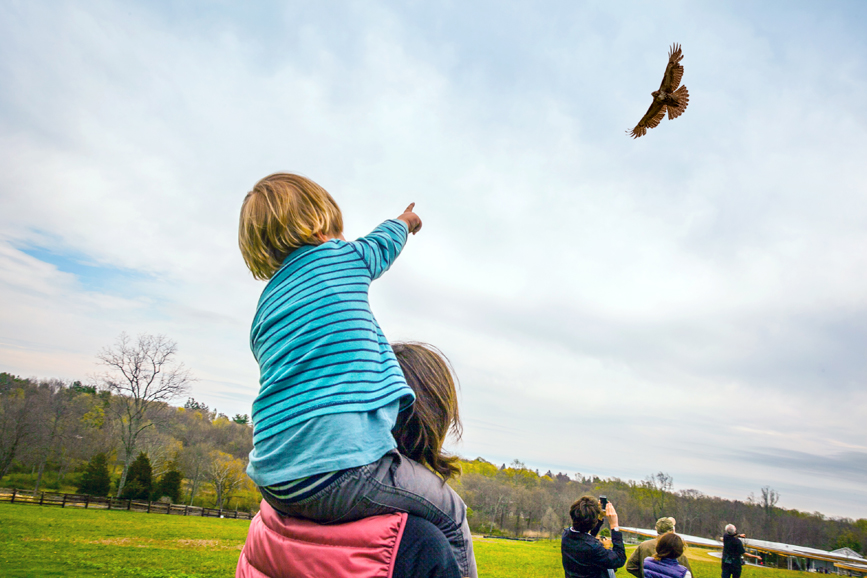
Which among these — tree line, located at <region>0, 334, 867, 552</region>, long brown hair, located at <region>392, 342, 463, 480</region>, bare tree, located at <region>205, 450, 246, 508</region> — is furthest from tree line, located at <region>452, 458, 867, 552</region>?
long brown hair, located at <region>392, 342, 463, 480</region>

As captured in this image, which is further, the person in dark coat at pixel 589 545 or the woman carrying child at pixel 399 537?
the person in dark coat at pixel 589 545

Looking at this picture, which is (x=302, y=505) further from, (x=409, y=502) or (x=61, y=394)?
(x=61, y=394)

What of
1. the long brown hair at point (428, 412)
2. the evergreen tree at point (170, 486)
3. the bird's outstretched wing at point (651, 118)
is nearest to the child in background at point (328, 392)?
the long brown hair at point (428, 412)

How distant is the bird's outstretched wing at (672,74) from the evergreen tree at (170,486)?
144ft

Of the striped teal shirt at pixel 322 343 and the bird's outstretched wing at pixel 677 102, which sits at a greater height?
the bird's outstretched wing at pixel 677 102

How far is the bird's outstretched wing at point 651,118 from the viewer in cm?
431

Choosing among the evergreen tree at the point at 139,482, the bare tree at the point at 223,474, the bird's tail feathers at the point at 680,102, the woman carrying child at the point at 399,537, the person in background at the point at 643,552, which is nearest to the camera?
the woman carrying child at the point at 399,537

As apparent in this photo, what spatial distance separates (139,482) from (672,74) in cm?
4175

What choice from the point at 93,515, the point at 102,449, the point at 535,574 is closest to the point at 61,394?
the point at 102,449

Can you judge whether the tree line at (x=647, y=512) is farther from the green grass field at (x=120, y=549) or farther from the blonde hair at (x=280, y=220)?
the blonde hair at (x=280, y=220)

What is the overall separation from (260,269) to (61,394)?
6799 centimetres

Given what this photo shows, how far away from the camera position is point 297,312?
1354 millimetres

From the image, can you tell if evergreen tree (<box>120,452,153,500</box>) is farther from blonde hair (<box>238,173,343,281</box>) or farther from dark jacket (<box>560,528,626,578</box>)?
blonde hair (<box>238,173,343,281</box>)

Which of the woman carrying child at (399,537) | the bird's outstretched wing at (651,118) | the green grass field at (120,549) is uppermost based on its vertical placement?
the bird's outstretched wing at (651,118)
